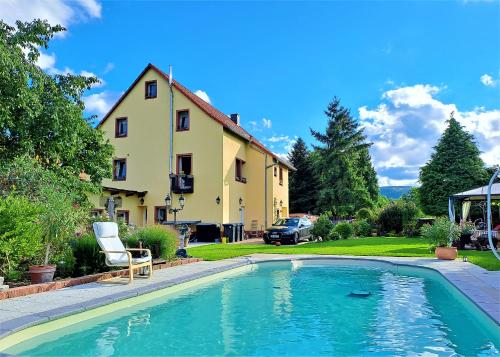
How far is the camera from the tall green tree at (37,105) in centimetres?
1198

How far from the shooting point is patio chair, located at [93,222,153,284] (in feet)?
29.1

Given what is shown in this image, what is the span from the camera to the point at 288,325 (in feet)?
21.5

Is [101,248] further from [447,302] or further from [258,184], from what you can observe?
[258,184]

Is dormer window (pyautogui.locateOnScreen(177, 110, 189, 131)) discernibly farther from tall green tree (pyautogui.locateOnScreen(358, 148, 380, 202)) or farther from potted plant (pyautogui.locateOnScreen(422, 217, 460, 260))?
tall green tree (pyautogui.locateOnScreen(358, 148, 380, 202))

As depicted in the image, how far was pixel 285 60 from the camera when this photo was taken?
16.7m

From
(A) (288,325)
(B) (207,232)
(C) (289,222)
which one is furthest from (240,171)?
(A) (288,325)

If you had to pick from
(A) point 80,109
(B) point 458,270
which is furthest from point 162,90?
(B) point 458,270

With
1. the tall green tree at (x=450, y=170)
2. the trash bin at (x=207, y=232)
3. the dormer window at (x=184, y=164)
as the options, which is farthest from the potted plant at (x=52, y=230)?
the tall green tree at (x=450, y=170)

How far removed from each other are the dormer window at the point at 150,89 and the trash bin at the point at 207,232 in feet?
28.9

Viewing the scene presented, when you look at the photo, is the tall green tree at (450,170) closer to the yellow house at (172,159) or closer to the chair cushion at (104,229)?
the yellow house at (172,159)

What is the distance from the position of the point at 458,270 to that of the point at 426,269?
3.03 ft

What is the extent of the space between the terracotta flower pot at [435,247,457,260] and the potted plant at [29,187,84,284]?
11189 millimetres

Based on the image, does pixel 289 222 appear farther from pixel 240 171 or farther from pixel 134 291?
pixel 134 291

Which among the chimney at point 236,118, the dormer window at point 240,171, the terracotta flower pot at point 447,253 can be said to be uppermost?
the chimney at point 236,118
